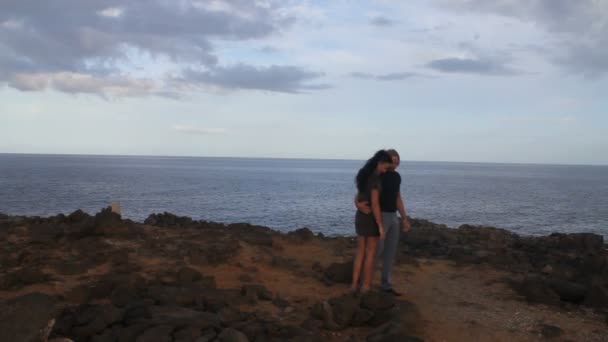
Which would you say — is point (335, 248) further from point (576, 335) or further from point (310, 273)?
point (576, 335)

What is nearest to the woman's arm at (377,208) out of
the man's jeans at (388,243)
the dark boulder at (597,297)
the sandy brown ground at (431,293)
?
the man's jeans at (388,243)

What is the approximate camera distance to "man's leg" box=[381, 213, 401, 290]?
905cm

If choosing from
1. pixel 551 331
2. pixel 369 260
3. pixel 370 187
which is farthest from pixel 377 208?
pixel 551 331

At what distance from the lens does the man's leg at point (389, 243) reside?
9053mm

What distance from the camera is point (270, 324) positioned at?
23.8ft

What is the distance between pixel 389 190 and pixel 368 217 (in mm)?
607

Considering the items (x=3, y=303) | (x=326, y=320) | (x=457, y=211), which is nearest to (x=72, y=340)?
(x=3, y=303)

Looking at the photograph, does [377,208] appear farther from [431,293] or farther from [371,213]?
[431,293]

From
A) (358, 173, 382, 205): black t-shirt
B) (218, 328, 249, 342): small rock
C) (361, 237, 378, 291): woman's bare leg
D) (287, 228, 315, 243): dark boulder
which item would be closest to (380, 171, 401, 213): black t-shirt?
(358, 173, 382, 205): black t-shirt

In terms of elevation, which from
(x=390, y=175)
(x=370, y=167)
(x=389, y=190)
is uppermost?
(x=370, y=167)

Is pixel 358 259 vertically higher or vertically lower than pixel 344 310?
higher

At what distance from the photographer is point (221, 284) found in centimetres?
1002

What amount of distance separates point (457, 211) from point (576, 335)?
146 ft

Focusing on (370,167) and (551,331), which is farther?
(370,167)
